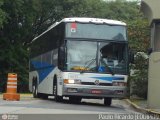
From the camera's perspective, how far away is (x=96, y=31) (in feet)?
78.4

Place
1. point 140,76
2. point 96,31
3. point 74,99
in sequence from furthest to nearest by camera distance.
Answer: point 140,76 → point 74,99 → point 96,31

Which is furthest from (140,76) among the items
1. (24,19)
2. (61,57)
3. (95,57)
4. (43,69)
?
(24,19)

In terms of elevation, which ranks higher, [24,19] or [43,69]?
[24,19]

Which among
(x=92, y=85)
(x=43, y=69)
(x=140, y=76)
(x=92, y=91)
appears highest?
(x=43, y=69)

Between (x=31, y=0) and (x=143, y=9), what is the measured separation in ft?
99.0

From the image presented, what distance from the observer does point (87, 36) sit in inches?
931

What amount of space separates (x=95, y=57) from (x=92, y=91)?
1474 millimetres

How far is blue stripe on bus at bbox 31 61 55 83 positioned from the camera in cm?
2753

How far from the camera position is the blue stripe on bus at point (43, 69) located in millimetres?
27530

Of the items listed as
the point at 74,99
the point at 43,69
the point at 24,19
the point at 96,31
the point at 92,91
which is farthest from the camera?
the point at 24,19

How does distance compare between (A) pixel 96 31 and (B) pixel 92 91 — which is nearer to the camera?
(B) pixel 92 91

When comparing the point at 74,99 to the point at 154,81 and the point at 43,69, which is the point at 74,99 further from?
the point at 154,81

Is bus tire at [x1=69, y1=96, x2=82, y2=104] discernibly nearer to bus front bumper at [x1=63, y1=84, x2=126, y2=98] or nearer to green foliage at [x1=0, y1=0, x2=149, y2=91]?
bus front bumper at [x1=63, y1=84, x2=126, y2=98]

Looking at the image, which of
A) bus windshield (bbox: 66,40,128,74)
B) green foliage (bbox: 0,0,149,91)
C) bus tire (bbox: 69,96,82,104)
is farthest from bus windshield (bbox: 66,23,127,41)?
green foliage (bbox: 0,0,149,91)
